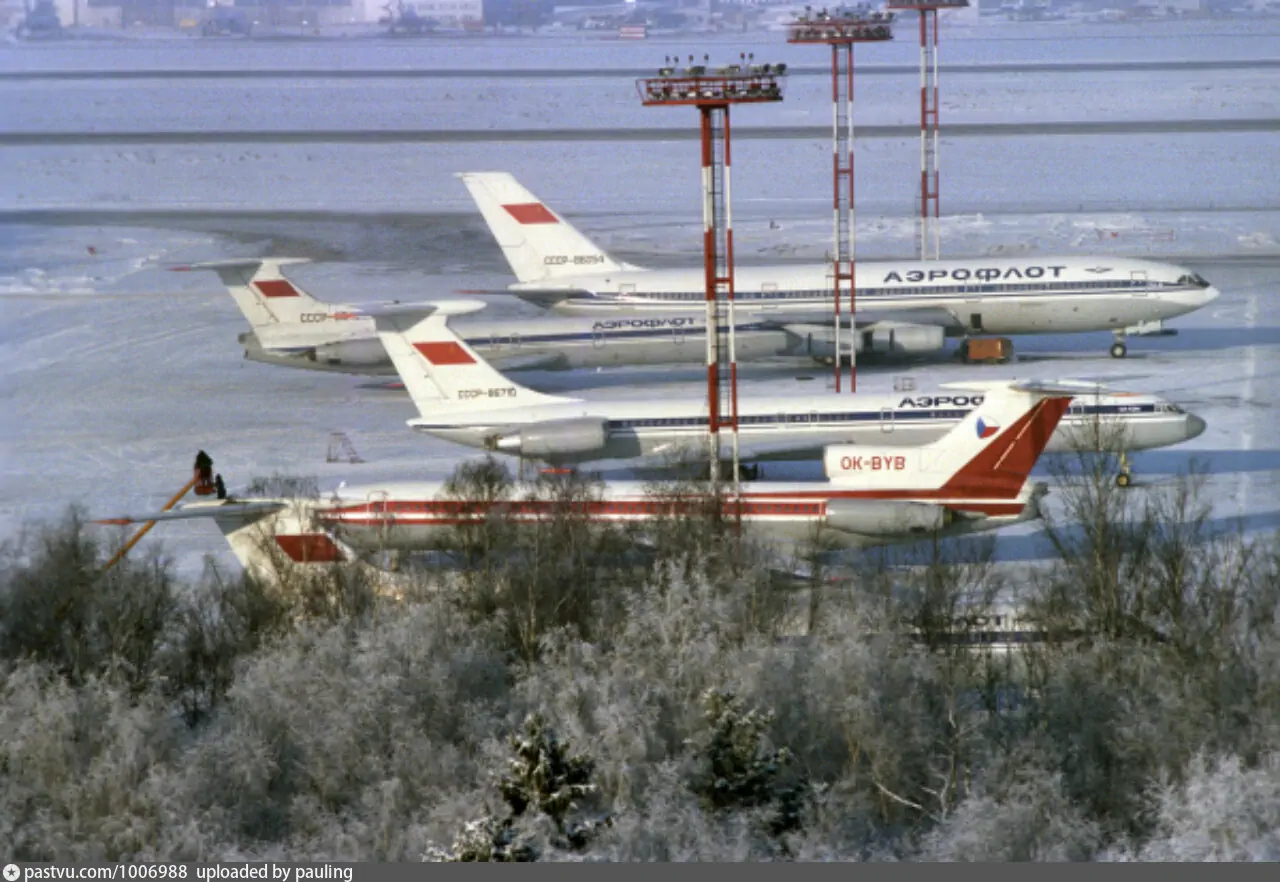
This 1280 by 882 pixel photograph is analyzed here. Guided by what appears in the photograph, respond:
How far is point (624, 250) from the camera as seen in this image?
69812 mm

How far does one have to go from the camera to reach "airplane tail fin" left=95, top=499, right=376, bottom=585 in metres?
30.0

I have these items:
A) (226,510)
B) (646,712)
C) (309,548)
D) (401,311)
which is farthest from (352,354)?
(646,712)

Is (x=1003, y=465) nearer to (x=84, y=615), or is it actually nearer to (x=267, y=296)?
(x=84, y=615)

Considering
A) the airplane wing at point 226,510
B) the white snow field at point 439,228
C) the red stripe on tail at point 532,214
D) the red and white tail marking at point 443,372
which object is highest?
the red stripe on tail at point 532,214

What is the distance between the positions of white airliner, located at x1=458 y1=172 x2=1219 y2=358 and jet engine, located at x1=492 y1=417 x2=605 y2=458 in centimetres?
1239

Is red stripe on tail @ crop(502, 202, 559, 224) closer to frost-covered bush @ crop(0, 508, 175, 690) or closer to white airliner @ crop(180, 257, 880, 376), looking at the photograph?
white airliner @ crop(180, 257, 880, 376)

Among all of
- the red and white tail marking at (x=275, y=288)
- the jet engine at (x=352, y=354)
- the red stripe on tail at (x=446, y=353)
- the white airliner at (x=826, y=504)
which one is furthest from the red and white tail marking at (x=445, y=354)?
the red and white tail marking at (x=275, y=288)

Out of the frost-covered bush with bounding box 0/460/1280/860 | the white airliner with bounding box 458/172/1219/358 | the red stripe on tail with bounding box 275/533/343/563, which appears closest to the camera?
the frost-covered bush with bounding box 0/460/1280/860

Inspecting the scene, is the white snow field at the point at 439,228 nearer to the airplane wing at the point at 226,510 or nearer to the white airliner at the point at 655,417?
the white airliner at the point at 655,417

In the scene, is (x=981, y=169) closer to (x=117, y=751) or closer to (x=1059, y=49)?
(x=117, y=751)

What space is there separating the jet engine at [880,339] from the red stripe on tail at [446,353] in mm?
12023

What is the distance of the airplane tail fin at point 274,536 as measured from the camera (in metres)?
30.0

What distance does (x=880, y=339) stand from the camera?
49562 mm

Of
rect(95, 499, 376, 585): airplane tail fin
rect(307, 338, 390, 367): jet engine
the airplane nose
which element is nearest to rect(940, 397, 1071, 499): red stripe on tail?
the airplane nose
